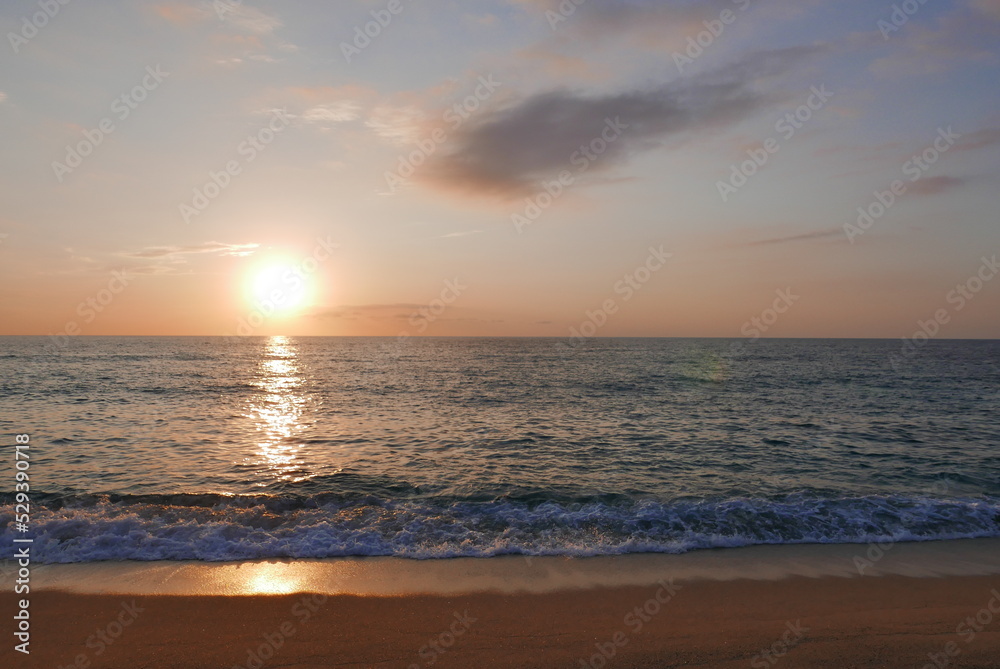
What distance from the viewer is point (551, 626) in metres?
7.93

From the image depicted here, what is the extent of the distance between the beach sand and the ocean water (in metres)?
2.18

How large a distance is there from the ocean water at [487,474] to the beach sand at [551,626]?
218 centimetres

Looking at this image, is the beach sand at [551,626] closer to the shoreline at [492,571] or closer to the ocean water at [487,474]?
the shoreline at [492,571]

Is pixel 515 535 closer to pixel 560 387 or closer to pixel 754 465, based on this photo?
pixel 754 465

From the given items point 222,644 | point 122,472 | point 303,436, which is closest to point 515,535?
point 222,644

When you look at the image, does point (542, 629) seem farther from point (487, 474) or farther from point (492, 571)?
point (487, 474)

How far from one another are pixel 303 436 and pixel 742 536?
19.2m

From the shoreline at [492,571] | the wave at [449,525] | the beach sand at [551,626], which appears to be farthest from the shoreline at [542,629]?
the wave at [449,525]

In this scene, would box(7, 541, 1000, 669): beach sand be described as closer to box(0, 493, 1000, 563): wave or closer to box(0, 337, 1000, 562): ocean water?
box(0, 493, 1000, 563): wave

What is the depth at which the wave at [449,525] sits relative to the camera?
36.4ft

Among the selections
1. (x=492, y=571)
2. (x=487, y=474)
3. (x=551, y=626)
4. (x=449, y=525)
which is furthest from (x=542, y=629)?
(x=487, y=474)

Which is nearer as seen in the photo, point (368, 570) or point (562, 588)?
point (562, 588)

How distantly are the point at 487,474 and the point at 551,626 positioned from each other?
947 centimetres

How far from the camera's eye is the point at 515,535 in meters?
12.0
